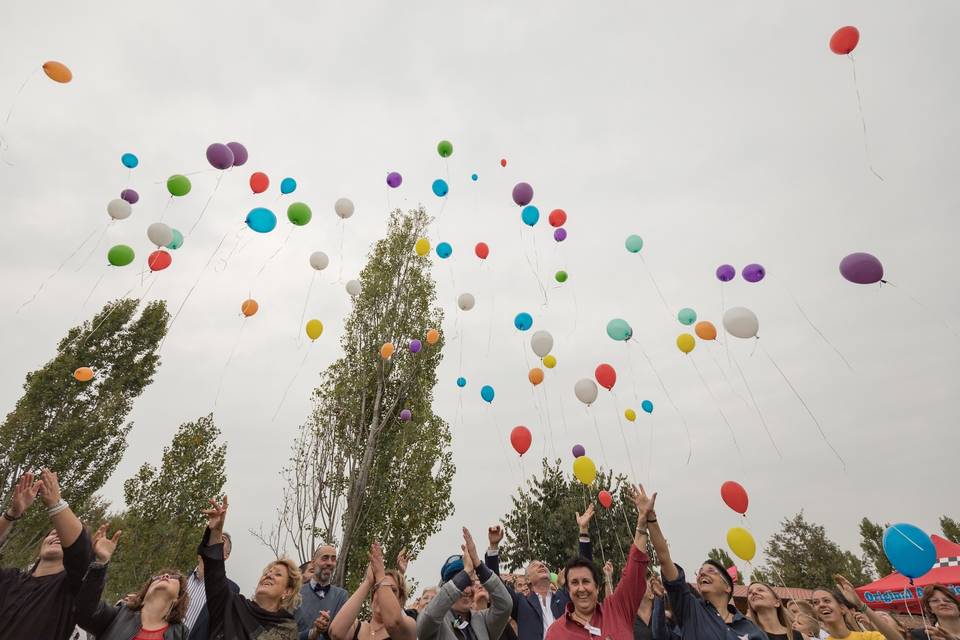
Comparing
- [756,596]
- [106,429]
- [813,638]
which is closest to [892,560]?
[813,638]

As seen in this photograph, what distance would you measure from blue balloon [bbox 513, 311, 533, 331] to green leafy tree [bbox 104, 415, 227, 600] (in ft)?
41.0

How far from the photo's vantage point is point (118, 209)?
6.43 metres

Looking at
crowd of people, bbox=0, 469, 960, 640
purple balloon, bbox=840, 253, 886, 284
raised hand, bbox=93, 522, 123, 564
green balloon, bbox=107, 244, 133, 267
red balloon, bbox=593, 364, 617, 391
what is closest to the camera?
crowd of people, bbox=0, 469, 960, 640

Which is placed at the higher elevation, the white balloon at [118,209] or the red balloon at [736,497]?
the white balloon at [118,209]

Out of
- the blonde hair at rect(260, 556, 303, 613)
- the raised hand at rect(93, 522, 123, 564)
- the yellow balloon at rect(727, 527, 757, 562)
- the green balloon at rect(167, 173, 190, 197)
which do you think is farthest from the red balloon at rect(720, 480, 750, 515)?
the green balloon at rect(167, 173, 190, 197)

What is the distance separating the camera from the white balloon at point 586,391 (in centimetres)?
761

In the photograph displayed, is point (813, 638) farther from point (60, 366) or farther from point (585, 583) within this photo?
point (60, 366)

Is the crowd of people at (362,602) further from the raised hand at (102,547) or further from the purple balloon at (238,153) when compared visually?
the purple balloon at (238,153)

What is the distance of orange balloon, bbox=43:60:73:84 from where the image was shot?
5.38 metres

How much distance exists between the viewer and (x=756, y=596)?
383cm

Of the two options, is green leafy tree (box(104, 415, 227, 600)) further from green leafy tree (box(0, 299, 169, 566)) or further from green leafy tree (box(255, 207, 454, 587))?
green leafy tree (box(255, 207, 454, 587))

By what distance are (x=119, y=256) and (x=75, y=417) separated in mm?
9233

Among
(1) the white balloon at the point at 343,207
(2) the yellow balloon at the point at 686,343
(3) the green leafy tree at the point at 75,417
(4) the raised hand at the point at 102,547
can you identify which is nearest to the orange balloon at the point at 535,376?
(2) the yellow balloon at the point at 686,343

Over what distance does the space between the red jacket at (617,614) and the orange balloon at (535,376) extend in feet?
18.4
